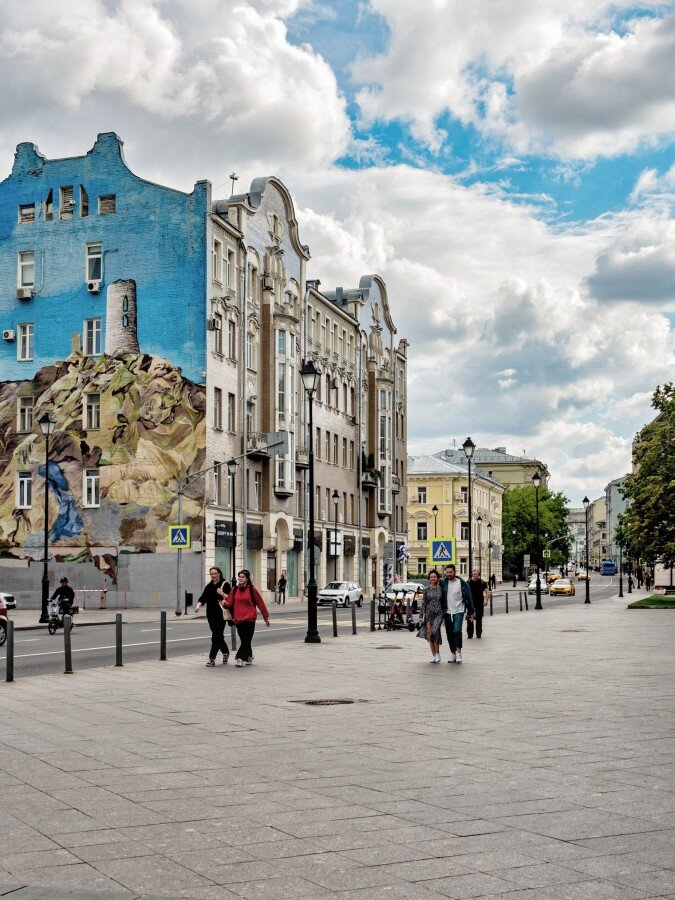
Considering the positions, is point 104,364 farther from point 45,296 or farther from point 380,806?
point 380,806

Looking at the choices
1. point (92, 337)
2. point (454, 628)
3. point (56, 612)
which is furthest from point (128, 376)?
point (454, 628)

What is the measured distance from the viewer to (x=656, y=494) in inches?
2349

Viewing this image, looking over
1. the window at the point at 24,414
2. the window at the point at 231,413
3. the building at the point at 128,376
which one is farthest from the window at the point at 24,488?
the window at the point at 231,413

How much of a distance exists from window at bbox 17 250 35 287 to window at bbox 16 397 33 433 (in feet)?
18.8

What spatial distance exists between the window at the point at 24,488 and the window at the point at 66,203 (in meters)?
12.6

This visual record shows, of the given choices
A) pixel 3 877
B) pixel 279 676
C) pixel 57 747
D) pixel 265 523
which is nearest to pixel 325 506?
pixel 265 523

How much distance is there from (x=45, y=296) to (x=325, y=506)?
24.5 meters

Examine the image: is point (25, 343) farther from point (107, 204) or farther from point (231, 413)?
point (231, 413)

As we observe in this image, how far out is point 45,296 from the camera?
55.6 meters

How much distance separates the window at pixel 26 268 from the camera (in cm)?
5644

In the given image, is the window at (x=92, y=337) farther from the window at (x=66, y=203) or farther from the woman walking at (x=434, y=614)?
the woman walking at (x=434, y=614)

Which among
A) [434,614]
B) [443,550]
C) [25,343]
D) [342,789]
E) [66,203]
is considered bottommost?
[342,789]

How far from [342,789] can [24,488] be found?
162 ft

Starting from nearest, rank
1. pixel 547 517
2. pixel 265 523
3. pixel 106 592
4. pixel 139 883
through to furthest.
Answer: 1. pixel 139 883
2. pixel 106 592
3. pixel 265 523
4. pixel 547 517
